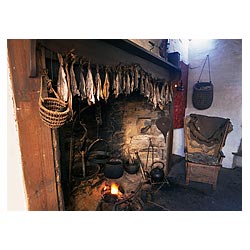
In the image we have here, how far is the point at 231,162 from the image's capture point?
2344 mm

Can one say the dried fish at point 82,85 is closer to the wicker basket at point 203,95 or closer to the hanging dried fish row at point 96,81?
the hanging dried fish row at point 96,81

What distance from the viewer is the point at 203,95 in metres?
2.33

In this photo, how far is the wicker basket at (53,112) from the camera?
0.59m

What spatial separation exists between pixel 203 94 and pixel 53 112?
238 cm

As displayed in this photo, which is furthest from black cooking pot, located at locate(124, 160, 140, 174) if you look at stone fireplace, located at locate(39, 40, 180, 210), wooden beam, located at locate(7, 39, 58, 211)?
wooden beam, located at locate(7, 39, 58, 211)

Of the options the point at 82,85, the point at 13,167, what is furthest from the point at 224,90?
the point at 13,167

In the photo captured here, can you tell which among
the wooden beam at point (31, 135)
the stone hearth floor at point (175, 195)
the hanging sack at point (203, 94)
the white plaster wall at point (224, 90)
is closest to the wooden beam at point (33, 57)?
the wooden beam at point (31, 135)

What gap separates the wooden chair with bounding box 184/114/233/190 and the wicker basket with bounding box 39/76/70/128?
170cm

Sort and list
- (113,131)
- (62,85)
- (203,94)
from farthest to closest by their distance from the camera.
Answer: (203,94), (113,131), (62,85)

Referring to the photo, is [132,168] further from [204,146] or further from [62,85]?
[62,85]

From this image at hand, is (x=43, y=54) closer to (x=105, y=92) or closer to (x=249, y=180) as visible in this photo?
(x=105, y=92)

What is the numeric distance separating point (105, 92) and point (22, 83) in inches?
17.0

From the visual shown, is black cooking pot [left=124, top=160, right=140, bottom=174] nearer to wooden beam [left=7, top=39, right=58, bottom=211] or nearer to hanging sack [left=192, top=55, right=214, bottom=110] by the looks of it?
wooden beam [left=7, top=39, right=58, bottom=211]
